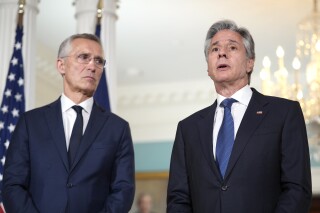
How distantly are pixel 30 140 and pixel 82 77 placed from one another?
422 mm

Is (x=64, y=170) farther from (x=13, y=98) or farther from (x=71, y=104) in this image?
(x=13, y=98)

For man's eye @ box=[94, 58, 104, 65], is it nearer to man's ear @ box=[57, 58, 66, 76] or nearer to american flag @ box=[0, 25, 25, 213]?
man's ear @ box=[57, 58, 66, 76]

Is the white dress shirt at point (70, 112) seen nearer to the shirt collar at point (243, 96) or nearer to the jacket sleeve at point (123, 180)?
the jacket sleeve at point (123, 180)

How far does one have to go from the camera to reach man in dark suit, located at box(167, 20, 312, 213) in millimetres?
2629

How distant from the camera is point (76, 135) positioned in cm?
310

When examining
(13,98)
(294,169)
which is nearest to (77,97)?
(294,169)

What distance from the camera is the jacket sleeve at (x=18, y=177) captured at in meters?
2.92

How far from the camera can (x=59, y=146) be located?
120 inches

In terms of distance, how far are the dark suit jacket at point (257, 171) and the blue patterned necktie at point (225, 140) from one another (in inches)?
1.4

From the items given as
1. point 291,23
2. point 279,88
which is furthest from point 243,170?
point 291,23

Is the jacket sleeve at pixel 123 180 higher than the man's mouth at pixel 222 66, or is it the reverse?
the man's mouth at pixel 222 66

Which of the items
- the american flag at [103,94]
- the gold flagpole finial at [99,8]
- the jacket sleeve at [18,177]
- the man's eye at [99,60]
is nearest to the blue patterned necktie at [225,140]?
the man's eye at [99,60]

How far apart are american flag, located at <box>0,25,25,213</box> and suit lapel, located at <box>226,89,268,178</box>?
3168mm

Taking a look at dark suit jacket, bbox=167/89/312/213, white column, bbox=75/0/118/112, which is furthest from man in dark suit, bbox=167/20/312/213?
white column, bbox=75/0/118/112
